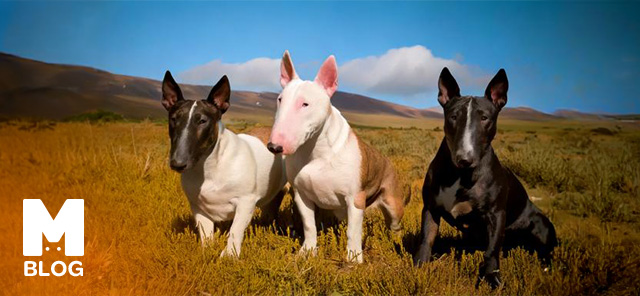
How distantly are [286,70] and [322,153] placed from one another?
0.86 m

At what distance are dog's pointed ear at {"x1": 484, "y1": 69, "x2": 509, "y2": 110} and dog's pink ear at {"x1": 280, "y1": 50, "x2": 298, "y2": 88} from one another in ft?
5.67

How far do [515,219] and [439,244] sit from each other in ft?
3.98

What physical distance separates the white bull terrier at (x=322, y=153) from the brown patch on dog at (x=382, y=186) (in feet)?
0.06

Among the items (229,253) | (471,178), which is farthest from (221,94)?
(471,178)

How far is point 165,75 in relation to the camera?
4.32 metres

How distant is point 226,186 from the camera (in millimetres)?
4445

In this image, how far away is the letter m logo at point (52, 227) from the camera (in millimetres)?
4850

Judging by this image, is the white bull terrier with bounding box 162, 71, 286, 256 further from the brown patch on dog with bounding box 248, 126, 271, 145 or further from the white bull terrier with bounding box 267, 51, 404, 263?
the brown patch on dog with bounding box 248, 126, 271, 145

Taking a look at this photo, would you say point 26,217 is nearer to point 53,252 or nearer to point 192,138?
point 53,252

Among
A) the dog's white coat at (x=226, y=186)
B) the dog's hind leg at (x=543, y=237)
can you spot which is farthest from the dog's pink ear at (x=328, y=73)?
the dog's hind leg at (x=543, y=237)

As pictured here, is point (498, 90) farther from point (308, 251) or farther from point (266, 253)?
point (266, 253)

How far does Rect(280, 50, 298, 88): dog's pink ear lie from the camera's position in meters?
4.35

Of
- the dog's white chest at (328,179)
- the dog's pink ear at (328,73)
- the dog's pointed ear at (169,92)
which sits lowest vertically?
the dog's white chest at (328,179)

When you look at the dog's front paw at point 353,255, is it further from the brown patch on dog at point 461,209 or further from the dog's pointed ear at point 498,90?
the dog's pointed ear at point 498,90
